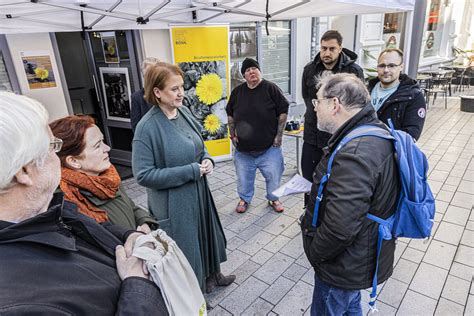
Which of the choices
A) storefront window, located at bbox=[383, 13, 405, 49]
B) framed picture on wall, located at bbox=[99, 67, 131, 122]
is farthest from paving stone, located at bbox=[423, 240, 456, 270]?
storefront window, located at bbox=[383, 13, 405, 49]

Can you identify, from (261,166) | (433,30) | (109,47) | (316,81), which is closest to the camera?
(316,81)

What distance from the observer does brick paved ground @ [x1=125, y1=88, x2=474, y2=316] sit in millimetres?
2494

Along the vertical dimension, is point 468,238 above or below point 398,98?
below

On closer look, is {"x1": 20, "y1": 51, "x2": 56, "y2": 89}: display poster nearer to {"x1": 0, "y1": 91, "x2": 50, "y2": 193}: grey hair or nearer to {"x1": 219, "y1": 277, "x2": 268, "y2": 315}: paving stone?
{"x1": 219, "y1": 277, "x2": 268, "y2": 315}: paving stone

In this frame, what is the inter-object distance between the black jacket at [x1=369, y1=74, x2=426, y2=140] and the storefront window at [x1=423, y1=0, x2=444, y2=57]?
12223 millimetres

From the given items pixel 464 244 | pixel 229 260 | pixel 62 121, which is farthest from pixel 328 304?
pixel 464 244

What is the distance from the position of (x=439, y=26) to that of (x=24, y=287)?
16.7 m

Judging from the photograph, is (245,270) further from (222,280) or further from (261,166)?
(261,166)

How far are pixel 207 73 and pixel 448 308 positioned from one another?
435cm

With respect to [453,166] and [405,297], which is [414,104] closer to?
[405,297]

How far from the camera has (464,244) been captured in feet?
10.4

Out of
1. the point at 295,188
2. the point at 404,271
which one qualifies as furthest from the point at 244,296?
the point at 404,271

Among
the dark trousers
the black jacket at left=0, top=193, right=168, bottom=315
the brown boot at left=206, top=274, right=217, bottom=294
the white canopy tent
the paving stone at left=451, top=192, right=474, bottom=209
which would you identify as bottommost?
the paving stone at left=451, top=192, right=474, bottom=209

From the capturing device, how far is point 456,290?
102 inches
